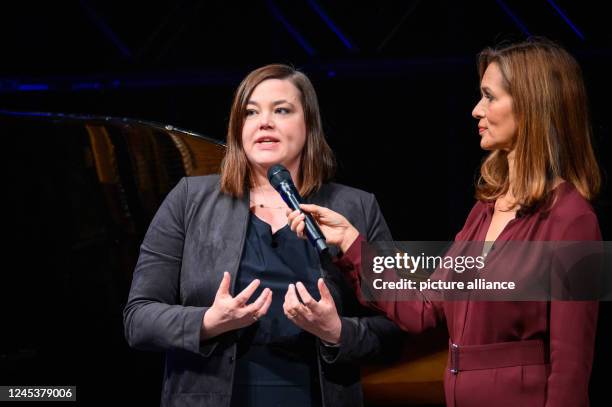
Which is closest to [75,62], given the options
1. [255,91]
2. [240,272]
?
[255,91]

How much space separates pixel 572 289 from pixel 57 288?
1.54 metres

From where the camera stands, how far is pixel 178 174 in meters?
2.40

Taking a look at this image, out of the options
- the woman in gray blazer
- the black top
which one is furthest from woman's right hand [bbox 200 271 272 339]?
Result: the black top

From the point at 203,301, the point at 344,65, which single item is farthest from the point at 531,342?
the point at 344,65

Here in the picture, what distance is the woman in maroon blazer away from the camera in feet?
4.41

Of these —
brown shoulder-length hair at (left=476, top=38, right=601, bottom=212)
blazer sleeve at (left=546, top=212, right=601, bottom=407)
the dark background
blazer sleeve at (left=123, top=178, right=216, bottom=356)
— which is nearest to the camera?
blazer sleeve at (left=546, top=212, right=601, bottom=407)

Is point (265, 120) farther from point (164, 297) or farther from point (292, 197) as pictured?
point (164, 297)

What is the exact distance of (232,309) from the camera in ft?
4.97

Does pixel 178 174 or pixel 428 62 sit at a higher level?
pixel 428 62

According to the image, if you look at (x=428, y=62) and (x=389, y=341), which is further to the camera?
(x=428, y=62)

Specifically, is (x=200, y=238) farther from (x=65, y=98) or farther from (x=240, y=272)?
(x=65, y=98)

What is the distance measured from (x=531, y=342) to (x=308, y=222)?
1.63 feet

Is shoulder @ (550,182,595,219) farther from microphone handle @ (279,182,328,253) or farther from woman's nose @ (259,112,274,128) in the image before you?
woman's nose @ (259,112,274,128)

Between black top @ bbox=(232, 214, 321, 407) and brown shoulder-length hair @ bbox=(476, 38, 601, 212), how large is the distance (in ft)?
1.85
